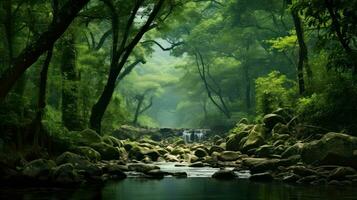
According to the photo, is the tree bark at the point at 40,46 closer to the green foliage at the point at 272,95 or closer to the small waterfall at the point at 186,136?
the green foliage at the point at 272,95

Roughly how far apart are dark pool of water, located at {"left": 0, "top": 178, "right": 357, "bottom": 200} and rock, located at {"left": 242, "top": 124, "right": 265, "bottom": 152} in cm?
775

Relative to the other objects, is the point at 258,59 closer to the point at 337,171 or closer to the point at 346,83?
the point at 346,83

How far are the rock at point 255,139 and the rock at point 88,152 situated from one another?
6689 millimetres

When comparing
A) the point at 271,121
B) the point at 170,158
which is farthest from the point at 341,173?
the point at 170,158

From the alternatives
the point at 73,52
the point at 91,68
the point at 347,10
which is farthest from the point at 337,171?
the point at 91,68

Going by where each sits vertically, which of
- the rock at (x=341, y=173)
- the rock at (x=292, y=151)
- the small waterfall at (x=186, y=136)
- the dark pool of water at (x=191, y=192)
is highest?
the small waterfall at (x=186, y=136)

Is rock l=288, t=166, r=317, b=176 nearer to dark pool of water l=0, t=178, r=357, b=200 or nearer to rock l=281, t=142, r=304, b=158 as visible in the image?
dark pool of water l=0, t=178, r=357, b=200

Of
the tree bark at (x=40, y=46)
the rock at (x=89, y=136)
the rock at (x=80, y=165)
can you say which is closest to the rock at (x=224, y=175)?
the rock at (x=80, y=165)

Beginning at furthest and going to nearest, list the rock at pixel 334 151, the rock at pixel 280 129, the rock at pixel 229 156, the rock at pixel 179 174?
the rock at pixel 280 129 → the rock at pixel 229 156 → the rock at pixel 179 174 → the rock at pixel 334 151

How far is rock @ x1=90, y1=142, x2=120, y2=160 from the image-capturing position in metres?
20.2

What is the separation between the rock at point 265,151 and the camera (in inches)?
763

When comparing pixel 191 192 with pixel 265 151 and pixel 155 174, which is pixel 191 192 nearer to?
pixel 155 174

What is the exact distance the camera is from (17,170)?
1296 cm

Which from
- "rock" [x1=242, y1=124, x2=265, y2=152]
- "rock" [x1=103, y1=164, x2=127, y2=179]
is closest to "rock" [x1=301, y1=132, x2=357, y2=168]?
"rock" [x1=242, y1=124, x2=265, y2=152]
